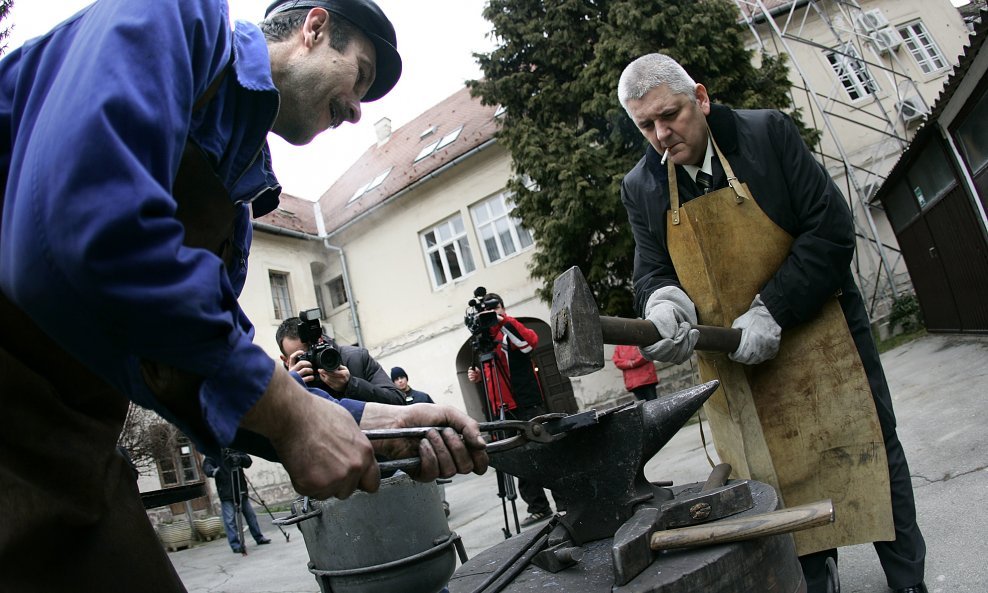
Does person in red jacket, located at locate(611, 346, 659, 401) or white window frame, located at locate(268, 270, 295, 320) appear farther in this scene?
white window frame, located at locate(268, 270, 295, 320)

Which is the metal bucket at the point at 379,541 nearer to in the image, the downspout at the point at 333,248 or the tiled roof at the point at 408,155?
the tiled roof at the point at 408,155

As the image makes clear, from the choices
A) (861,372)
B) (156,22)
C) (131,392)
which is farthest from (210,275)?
(861,372)

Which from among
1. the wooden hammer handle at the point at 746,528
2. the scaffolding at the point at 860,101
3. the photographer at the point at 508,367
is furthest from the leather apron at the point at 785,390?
the scaffolding at the point at 860,101

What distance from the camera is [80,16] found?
3.31 feet

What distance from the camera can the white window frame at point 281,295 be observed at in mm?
16938

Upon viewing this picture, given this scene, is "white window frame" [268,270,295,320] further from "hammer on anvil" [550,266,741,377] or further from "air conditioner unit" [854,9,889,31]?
"hammer on anvil" [550,266,741,377]

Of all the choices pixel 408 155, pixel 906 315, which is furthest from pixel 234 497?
pixel 408 155

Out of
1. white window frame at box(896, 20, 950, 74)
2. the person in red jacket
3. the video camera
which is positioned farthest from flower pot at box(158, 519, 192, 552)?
white window frame at box(896, 20, 950, 74)

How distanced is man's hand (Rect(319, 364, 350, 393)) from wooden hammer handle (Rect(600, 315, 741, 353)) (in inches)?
97.5

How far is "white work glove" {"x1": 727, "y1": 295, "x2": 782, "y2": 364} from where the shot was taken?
200cm

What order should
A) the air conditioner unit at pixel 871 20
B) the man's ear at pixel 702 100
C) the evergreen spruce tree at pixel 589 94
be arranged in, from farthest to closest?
the air conditioner unit at pixel 871 20, the evergreen spruce tree at pixel 589 94, the man's ear at pixel 702 100

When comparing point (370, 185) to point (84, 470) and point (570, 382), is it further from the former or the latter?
point (84, 470)

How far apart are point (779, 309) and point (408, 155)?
17.9 meters

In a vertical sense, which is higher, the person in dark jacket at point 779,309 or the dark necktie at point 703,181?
the dark necktie at point 703,181
